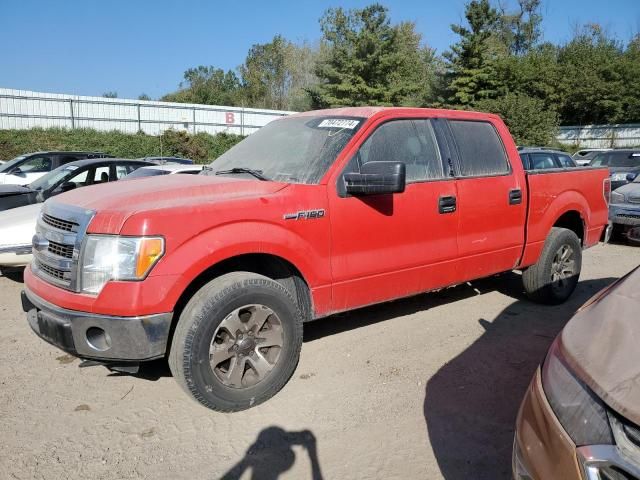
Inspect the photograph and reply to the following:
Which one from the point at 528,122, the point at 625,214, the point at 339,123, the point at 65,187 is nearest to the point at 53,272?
the point at 339,123

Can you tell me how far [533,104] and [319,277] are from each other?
3381 cm

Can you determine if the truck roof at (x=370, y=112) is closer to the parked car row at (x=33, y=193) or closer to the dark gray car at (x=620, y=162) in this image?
the parked car row at (x=33, y=193)

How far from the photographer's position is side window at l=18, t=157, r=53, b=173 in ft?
39.7

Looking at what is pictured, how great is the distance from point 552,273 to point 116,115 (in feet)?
93.4

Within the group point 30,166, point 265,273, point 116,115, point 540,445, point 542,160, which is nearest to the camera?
point 540,445

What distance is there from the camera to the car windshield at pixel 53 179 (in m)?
7.86

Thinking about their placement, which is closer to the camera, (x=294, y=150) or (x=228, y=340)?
(x=228, y=340)

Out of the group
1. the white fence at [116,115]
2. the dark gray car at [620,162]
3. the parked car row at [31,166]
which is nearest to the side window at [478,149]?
the parked car row at [31,166]

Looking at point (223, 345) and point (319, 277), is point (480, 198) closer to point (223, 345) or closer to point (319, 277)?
point (319, 277)

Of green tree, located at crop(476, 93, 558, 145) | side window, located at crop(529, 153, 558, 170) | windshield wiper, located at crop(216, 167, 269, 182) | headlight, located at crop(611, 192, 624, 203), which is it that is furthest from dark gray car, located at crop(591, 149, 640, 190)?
green tree, located at crop(476, 93, 558, 145)

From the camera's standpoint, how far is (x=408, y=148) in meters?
4.32

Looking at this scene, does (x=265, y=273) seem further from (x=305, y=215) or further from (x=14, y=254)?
(x=14, y=254)

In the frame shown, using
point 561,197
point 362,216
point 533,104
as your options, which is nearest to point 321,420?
point 362,216

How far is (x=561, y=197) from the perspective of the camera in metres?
5.41
